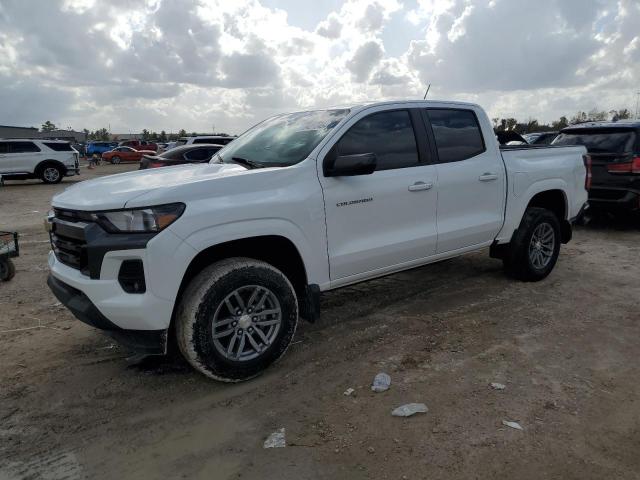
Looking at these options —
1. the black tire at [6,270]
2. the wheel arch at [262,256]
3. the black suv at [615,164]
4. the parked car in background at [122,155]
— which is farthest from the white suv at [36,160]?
the parked car in background at [122,155]

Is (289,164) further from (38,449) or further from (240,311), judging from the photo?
(38,449)

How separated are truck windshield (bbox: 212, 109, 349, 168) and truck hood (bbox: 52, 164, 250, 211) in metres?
0.26

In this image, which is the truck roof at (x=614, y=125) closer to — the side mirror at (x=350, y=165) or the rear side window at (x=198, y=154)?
the side mirror at (x=350, y=165)

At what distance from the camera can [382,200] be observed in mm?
4062

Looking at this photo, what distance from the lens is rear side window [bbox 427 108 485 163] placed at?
15.2 feet

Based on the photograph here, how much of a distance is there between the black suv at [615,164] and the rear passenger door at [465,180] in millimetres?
4210

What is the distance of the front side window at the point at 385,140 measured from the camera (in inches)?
158

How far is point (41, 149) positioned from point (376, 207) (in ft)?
65.8

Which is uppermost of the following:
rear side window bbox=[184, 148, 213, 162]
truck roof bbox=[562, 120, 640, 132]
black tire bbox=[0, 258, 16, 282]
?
truck roof bbox=[562, 120, 640, 132]

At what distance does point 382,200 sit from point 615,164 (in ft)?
19.4

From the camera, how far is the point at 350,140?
157 inches

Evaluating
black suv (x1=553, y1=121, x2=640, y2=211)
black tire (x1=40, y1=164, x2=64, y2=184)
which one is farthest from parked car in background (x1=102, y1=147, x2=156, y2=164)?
black suv (x1=553, y1=121, x2=640, y2=211)

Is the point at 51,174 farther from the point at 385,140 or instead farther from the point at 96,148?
the point at 96,148

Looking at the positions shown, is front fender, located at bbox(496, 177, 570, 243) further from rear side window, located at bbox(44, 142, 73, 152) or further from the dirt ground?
rear side window, located at bbox(44, 142, 73, 152)
